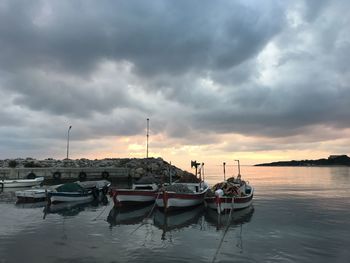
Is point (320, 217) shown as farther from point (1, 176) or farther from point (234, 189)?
point (1, 176)

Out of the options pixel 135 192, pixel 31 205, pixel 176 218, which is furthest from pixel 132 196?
pixel 31 205

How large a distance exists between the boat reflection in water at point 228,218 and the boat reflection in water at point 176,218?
3.18 feet

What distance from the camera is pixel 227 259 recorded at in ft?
62.8

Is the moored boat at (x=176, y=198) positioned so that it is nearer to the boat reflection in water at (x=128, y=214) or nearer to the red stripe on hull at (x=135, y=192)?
the boat reflection in water at (x=128, y=214)

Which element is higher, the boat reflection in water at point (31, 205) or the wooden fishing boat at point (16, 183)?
the wooden fishing boat at point (16, 183)

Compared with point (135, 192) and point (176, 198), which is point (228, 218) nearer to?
point (176, 198)

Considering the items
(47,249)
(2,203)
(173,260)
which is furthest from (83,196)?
(173,260)

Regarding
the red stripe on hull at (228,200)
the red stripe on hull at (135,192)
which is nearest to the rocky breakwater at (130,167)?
the red stripe on hull at (135,192)

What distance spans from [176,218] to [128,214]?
4.87m

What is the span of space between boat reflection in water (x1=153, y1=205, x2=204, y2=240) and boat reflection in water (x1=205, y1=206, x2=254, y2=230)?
968 mm

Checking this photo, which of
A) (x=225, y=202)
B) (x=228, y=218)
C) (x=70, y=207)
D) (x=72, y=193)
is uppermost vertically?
(x=72, y=193)

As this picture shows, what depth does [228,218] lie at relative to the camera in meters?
32.5

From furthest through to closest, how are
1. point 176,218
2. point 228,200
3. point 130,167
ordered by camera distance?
point 130,167, point 228,200, point 176,218

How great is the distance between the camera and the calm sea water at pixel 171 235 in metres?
19.7
